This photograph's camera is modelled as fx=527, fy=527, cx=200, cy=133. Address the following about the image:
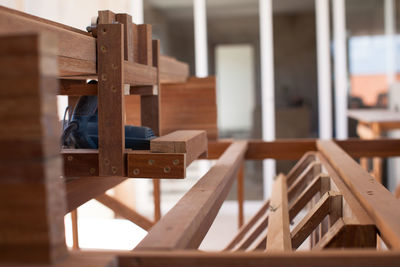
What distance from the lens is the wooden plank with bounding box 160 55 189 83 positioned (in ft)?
6.06

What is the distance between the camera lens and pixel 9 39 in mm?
627

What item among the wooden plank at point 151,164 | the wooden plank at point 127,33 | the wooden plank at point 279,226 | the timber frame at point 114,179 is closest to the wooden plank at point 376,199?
the timber frame at point 114,179

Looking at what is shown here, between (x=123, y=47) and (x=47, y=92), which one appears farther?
(x=123, y=47)

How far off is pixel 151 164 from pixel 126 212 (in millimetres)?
1130

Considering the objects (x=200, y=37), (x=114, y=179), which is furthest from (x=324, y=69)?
(x=114, y=179)

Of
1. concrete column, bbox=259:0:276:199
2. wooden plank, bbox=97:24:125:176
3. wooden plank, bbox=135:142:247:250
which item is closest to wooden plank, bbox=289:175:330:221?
wooden plank, bbox=135:142:247:250

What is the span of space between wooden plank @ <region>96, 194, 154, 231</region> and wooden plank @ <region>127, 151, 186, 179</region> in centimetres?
→ 101

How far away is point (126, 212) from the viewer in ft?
7.68

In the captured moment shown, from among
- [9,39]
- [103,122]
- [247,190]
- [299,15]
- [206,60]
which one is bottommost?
[247,190]

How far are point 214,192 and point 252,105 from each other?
3883 mm

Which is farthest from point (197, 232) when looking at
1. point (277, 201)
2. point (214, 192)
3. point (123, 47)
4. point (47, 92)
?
point (277, 201)

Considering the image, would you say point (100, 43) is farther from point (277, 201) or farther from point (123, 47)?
point (277, 201)

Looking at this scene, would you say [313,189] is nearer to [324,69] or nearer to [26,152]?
[26,152]

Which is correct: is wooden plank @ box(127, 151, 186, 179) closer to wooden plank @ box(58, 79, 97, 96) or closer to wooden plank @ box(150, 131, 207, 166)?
wooden plank @ box(150, 131, 207, 166)
